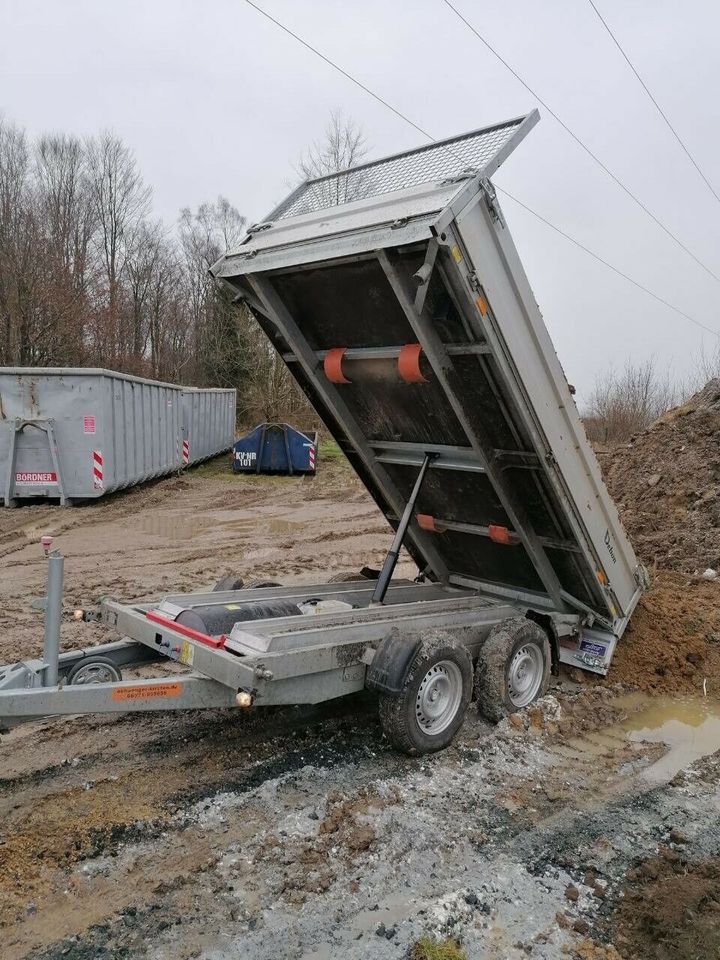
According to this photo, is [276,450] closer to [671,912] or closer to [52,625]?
[52,625]

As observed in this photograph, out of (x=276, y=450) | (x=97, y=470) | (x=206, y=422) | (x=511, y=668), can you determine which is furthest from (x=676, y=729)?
(x=206, y=422)

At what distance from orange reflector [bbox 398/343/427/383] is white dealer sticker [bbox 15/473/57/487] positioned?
35.4ft

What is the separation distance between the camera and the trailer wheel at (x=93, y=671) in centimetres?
425

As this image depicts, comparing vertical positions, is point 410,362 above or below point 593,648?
above

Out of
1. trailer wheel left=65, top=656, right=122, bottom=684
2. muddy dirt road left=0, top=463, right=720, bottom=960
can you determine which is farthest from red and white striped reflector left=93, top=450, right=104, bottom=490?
trailer wheel left=65, top=656, right=122, bottom=684

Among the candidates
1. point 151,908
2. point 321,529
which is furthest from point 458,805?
point 321,529

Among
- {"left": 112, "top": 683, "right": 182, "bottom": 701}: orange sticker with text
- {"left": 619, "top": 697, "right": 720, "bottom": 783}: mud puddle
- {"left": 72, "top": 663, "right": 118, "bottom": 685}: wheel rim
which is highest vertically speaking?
{"left": 112, "top": 683, "right": 182, "bottom": 701}: orange sticker with text

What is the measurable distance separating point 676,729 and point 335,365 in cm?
350

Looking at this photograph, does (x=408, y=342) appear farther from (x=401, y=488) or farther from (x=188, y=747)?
(x=188, y=747)

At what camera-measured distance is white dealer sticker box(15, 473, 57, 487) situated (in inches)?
531

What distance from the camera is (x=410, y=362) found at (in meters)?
4.47

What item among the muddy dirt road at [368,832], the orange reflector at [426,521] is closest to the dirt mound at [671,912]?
the muddy dirt road at [368,832]

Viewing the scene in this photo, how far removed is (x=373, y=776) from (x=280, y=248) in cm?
321

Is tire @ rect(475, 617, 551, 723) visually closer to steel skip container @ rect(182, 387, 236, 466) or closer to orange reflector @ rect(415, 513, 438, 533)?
orange reflector @ rect(415, 513, 438, 533)
